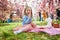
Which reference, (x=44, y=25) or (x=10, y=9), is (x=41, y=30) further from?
(x=10, y=9)

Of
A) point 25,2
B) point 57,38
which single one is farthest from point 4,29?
point 57,38

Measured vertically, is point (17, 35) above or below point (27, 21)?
below

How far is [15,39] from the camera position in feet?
3.95

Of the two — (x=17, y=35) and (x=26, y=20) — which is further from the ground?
(x=26, y=20)

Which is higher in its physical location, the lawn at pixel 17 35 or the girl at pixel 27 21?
the girl at pixel 27 21

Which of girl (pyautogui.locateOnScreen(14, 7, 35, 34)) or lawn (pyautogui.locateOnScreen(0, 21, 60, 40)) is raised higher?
girl (pyautogui.locateOnScreen(14, 7, 35, 34))

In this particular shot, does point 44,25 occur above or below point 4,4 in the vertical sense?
below

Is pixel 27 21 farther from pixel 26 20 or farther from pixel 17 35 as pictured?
pixel 17 35

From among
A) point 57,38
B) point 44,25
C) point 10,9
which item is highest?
point 10,9

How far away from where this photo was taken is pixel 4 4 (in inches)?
49.1

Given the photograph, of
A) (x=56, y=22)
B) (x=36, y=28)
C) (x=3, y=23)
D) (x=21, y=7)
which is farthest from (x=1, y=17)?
(x=56, y=22)

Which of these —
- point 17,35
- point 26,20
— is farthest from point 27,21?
point 17,35

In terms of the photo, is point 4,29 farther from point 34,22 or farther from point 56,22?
point 56,22

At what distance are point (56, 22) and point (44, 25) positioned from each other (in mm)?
112
